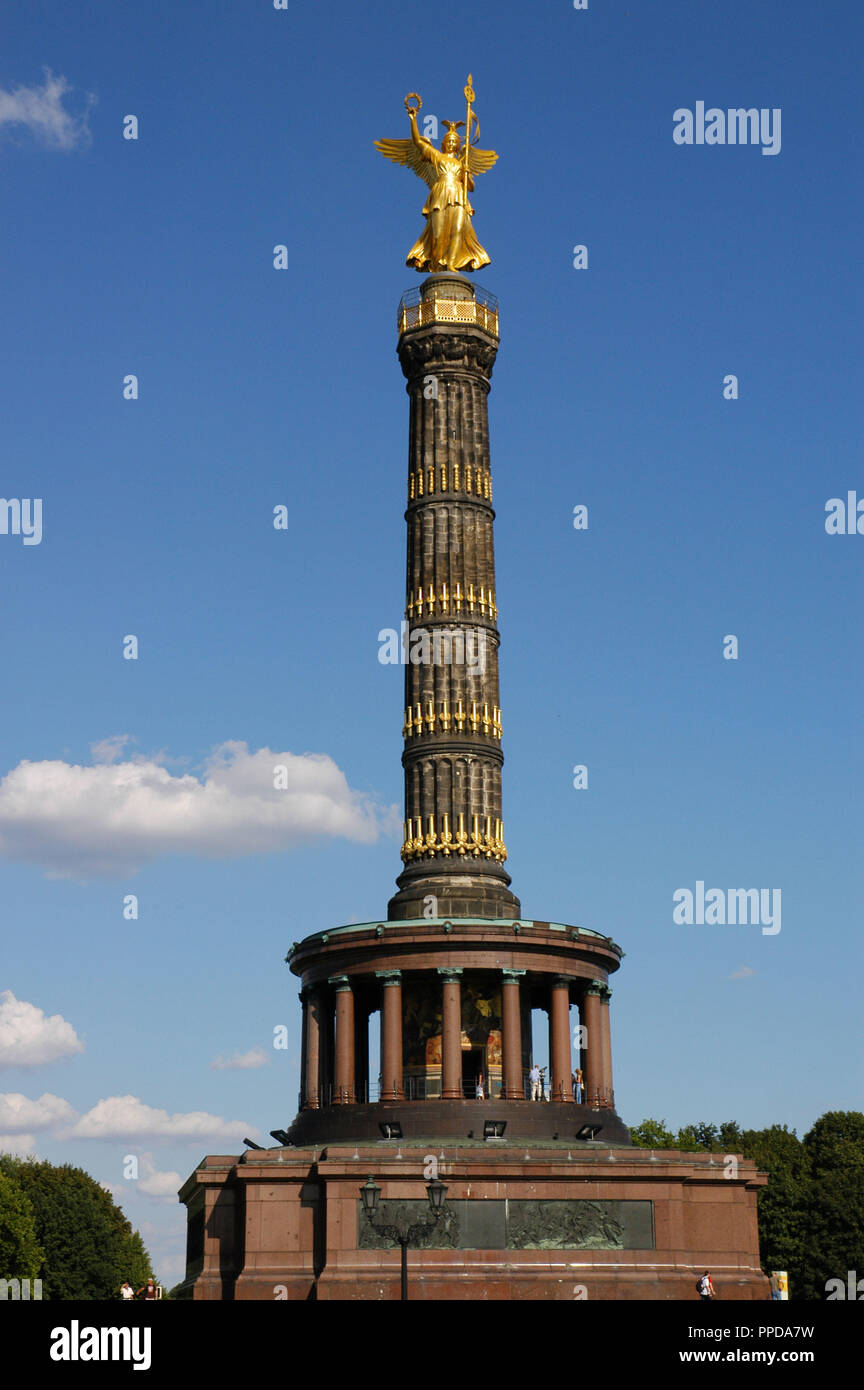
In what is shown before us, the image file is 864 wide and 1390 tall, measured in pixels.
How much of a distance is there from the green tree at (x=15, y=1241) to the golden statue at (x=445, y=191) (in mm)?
42298

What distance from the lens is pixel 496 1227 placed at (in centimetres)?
4131

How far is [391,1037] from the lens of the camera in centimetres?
4644

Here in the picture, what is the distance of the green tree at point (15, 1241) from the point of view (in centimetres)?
6925

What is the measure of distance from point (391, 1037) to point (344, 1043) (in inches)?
74.2

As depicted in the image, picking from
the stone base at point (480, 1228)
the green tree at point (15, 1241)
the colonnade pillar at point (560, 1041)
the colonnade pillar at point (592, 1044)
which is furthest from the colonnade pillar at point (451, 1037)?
the green tree at point (15, 1241)

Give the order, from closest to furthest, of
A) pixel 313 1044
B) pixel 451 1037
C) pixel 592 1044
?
pixel 451 1037, pixel 592 1044, pixel 313 1044

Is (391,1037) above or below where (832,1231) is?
above

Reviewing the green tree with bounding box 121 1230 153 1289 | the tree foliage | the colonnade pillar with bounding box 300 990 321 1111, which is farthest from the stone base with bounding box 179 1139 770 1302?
the green tree with bounding box 121 1230 153 1289

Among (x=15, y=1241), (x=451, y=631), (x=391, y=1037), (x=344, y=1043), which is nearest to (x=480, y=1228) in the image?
(x=391, y=1037)

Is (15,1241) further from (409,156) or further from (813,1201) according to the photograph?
(409,156)

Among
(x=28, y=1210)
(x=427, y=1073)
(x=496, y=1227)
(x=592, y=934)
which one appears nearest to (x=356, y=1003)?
(x=427, y=1073)

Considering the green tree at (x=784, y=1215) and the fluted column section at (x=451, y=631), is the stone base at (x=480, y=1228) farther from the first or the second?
the green tree at (x=784, y=1215)
